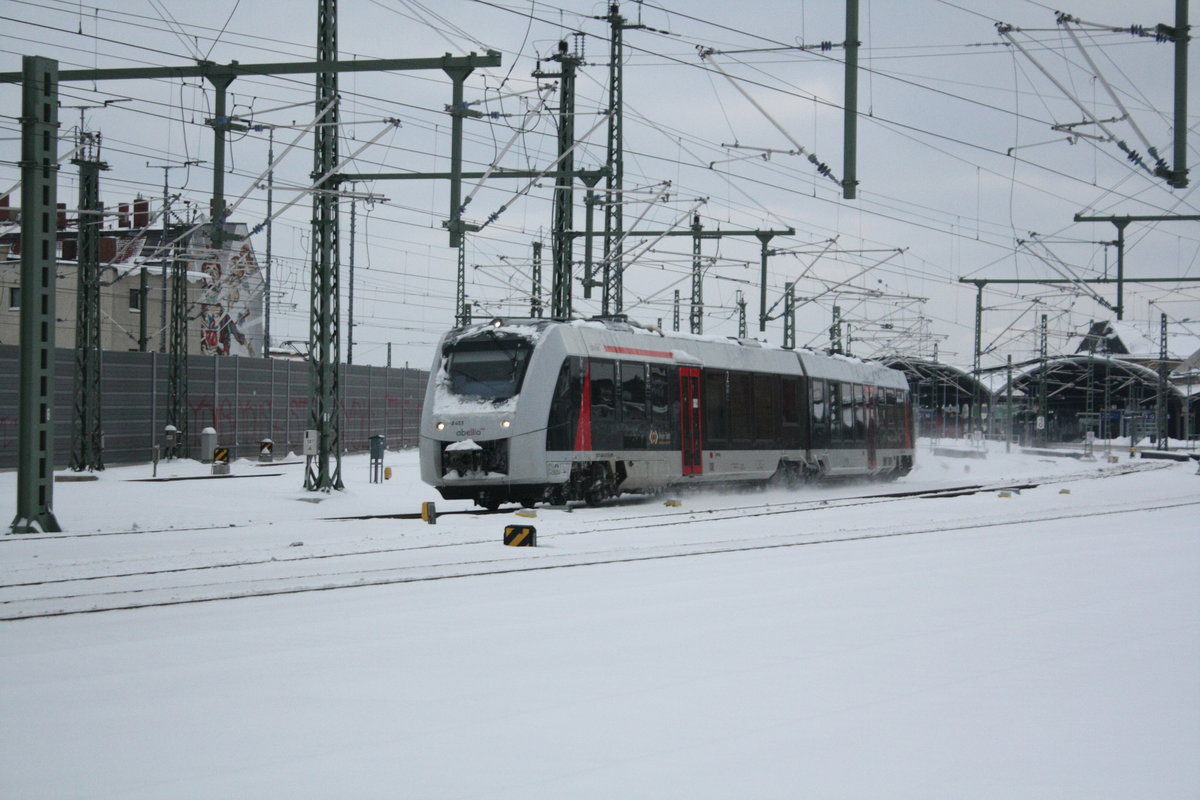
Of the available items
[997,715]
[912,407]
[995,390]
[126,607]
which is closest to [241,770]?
[997,715]

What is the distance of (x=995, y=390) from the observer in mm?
105750

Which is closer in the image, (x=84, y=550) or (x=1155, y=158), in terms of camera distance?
(x=84, y=550)

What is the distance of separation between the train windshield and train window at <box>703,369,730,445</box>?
5430mm

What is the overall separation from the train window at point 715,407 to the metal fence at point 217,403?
55.5 feet

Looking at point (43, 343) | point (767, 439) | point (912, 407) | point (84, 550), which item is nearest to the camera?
point (84, 550)

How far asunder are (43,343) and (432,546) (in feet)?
18.8

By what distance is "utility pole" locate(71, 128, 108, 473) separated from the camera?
32.3m

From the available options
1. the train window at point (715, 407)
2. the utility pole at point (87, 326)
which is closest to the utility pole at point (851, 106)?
the train window at point (715, 407)

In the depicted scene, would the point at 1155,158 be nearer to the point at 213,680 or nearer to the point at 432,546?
the point at 432,546

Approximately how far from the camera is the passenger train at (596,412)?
72.4 ft

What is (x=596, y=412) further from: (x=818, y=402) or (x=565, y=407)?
(x=818, y=402)

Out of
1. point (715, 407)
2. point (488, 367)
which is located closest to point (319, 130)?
point (488, 367)

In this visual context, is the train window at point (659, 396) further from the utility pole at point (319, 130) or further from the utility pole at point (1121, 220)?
the utility pole at point (1121, 220)

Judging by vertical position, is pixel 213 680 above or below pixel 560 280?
below
